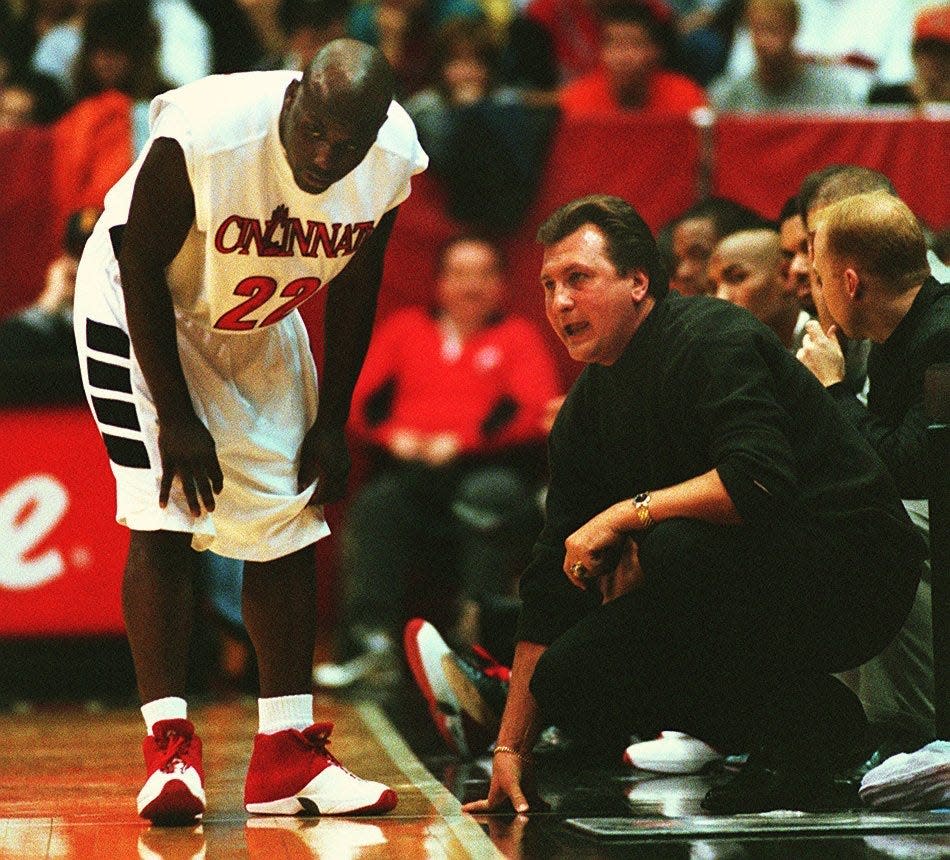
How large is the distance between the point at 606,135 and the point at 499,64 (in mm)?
1201

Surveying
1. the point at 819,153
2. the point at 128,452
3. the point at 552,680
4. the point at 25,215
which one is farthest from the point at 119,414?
the point at 819,153

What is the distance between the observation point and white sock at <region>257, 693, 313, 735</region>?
153 inches

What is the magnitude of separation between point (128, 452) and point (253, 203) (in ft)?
1.89

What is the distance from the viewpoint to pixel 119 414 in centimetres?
379

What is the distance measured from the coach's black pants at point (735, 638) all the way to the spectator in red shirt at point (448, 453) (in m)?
2.90

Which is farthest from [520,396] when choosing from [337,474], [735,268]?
[337,474]

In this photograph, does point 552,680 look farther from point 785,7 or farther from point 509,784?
point 785,7

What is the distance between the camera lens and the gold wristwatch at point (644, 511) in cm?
355

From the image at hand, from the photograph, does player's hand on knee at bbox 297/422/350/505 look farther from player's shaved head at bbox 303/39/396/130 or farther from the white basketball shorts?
player's shaved head at bbox 303/39/396/130

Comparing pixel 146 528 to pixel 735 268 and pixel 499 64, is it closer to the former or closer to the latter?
pixel 735 268

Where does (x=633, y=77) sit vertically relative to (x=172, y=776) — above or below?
above

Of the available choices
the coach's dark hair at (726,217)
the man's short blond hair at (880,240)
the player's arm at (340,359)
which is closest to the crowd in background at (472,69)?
the coach's dark hair at (726,217)

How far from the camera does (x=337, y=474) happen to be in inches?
155

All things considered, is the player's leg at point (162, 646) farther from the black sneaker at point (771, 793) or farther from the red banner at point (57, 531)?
the red banner at point (57, 531)
